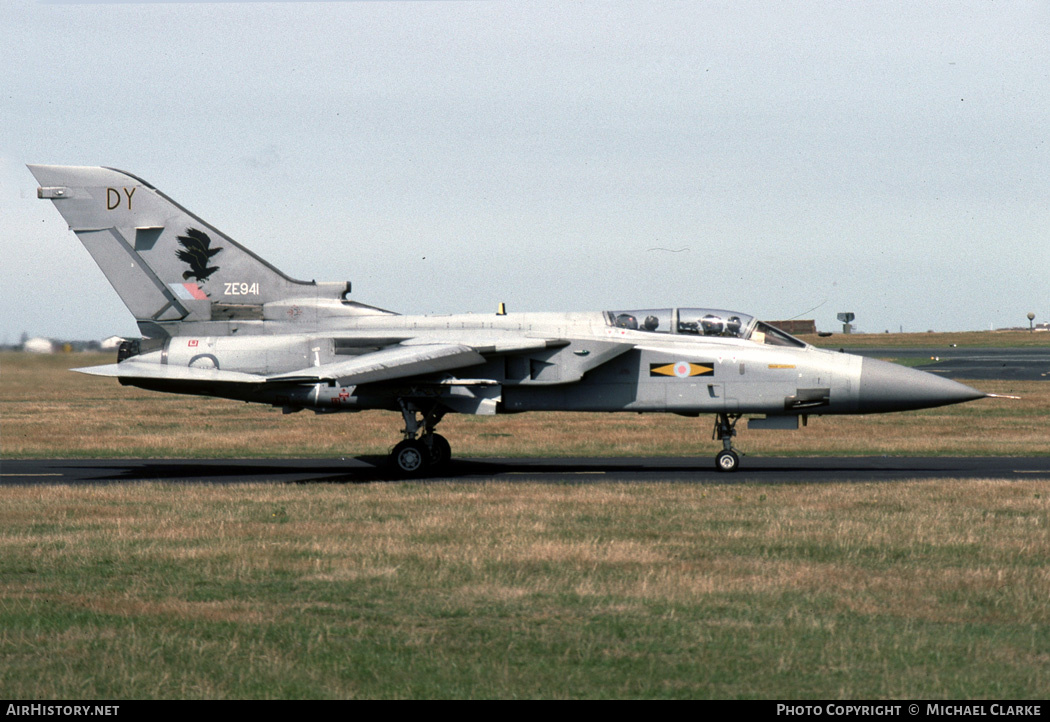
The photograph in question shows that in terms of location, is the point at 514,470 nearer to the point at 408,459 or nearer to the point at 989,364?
the point at 408,459

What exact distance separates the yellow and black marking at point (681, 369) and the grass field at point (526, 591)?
3706 millimetres

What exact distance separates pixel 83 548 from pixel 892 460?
18.0m

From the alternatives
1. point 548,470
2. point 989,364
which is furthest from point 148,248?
point 989,364

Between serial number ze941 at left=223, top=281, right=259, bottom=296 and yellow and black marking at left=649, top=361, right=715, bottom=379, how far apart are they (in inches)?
336

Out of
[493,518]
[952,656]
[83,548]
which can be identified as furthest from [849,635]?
[83,548]

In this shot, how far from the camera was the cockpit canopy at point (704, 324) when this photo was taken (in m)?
22.3

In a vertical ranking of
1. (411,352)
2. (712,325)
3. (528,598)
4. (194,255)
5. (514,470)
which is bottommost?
(514,470)

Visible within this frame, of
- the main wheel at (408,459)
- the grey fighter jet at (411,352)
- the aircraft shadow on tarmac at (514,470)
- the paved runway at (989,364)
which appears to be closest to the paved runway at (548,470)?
the aircraft shadow on tarmac at (514,470)

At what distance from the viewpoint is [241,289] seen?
2339 centimetres

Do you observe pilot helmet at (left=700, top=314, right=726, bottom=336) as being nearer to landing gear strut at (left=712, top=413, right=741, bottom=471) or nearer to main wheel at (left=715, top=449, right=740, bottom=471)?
landing gear strut at (left=712, top=413, right=741, bottom=471)

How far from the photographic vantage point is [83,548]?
12914 millimetres

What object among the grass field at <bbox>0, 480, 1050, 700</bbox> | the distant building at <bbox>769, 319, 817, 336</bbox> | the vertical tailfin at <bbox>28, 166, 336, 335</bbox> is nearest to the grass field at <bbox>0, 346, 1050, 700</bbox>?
the grass field at <bbox>0, 480, 1050, 700</bbox>

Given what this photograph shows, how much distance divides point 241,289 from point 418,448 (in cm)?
520

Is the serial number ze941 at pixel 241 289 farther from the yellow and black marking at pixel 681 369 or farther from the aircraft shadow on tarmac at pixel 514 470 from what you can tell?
the yellow and black marking at pixel 681 369
